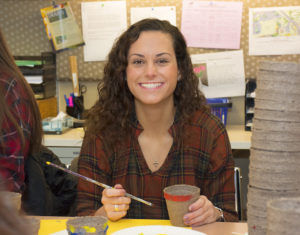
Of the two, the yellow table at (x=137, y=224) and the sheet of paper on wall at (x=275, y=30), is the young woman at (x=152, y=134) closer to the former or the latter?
the yellow table at (x=137, y=224)

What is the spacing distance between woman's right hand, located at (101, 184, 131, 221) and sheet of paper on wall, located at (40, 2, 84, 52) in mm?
1560

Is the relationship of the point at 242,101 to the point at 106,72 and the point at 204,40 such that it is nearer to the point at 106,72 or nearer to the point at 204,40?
the point at 204,40

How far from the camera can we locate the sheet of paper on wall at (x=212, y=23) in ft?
7.88

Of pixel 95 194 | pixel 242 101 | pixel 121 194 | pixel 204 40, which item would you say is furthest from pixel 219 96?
pixel 121 194

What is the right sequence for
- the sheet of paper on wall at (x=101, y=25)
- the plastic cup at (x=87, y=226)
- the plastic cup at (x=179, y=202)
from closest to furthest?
the plastic cup at (x=87, y=226)
the plastic cup at (x=179, y=202)
the sheet of paper on wall at (x=101, y=25)

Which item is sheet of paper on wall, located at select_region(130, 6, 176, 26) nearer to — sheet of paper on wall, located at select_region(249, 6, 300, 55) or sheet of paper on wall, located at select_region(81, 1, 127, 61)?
sheet of paper on wall, located at select_region(81, 1, 127, 61)

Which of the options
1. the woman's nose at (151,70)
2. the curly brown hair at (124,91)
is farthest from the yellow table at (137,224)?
the woman's nose at (151,70)

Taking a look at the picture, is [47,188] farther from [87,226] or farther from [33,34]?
[33,34]

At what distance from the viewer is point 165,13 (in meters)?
2.44

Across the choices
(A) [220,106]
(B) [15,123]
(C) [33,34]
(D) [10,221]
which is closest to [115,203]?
(B) [15,123]

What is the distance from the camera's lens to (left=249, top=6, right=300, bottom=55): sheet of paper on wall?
2.37 metres

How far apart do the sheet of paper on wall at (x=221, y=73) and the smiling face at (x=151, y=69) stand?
0.96 m

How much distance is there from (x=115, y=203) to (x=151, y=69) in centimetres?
52

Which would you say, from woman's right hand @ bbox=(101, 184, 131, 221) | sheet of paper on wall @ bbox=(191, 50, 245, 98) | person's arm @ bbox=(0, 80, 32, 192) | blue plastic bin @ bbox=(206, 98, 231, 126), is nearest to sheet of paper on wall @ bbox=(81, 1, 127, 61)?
sheet of paper on wall @ bbox=(191, 50, 245, 98)
